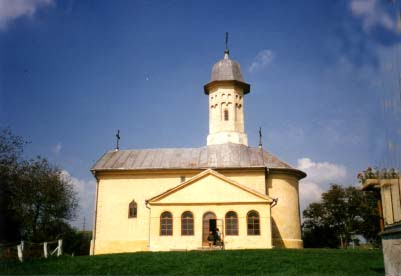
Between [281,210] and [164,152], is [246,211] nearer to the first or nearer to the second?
[281,210]

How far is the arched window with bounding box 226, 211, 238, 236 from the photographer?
26469 mm

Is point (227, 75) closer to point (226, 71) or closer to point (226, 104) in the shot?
point (226, 71)

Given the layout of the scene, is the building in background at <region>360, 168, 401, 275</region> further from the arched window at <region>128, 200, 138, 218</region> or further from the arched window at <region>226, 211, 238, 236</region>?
the arched window at <region>128, 200, 138, 218</region>

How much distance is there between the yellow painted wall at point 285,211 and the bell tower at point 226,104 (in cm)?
578

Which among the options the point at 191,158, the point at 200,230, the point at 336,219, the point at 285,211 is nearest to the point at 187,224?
the point at 200,230

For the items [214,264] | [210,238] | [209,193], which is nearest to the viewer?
[214,264]

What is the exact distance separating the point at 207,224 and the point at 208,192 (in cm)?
202

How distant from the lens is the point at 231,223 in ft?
87.6

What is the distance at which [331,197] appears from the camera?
4062cm

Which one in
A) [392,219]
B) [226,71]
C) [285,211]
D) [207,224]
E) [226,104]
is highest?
[226,71]

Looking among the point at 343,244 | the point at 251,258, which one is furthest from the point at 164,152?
the point at 343,244

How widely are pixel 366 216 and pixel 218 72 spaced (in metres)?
18.2

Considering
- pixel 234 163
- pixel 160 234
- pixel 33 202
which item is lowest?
pixel 160 234

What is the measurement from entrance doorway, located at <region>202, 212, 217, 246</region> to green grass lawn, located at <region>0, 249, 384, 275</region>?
18.1 feet
